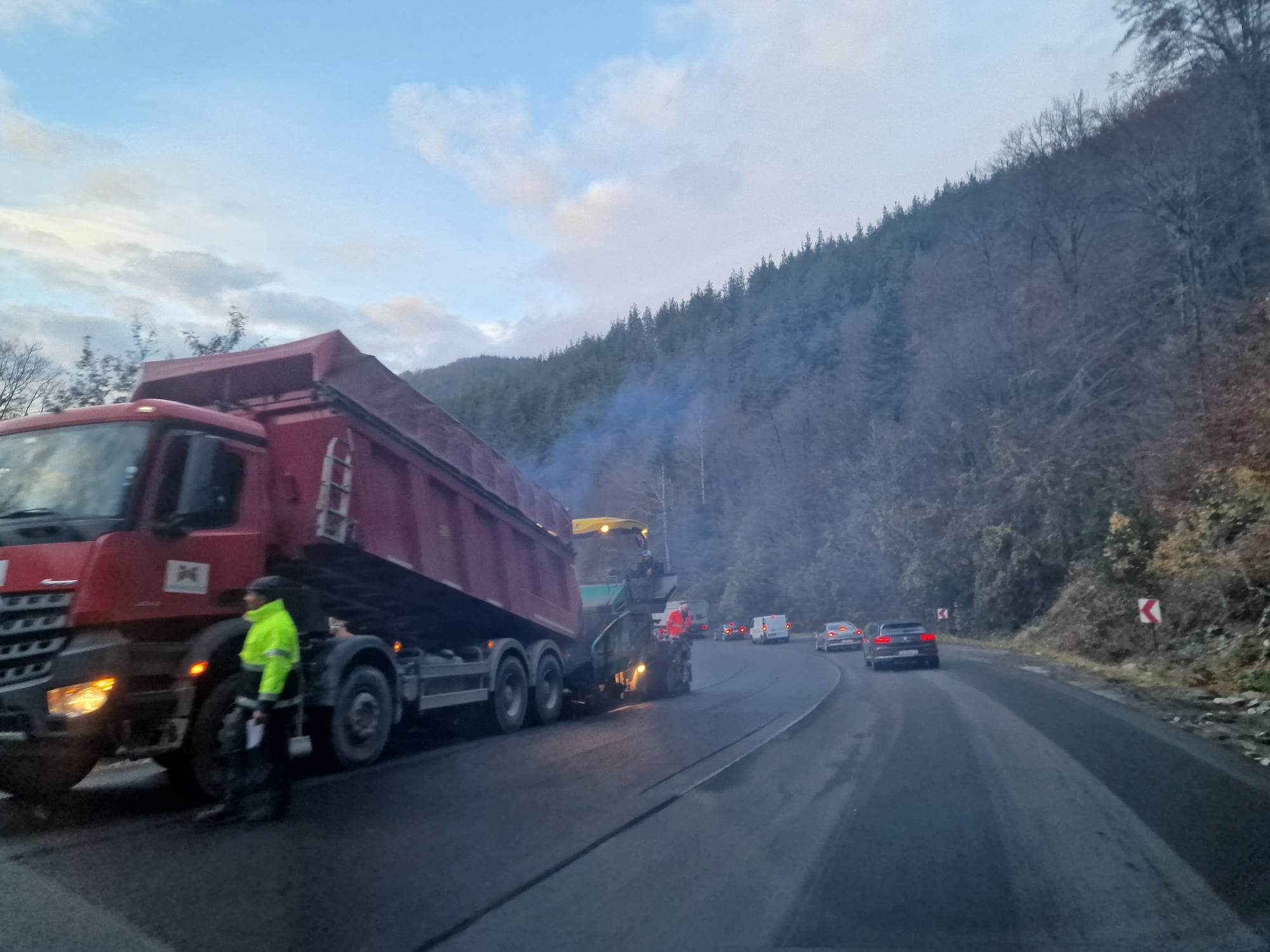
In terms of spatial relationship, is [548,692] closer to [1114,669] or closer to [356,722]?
[356,722]

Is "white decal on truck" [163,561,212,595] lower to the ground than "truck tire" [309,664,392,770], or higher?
higher

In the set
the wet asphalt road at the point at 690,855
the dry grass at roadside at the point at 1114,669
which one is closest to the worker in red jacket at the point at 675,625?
the dry grass at roadside at the point at 1114,669

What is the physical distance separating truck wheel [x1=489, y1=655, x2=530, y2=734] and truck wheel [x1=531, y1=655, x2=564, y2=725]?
0.31m

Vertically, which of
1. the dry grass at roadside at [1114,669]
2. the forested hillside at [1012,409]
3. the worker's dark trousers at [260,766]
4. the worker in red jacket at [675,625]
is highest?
the forested hillside at [1012,409]

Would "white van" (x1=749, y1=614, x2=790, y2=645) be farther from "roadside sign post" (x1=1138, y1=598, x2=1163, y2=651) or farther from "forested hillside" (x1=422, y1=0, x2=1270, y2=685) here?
"roadside sign post" (x1=1138, y1=598, x2=1163, y2=651)

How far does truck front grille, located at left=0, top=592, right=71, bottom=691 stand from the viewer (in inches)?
268

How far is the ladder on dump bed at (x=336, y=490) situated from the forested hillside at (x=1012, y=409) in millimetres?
15791

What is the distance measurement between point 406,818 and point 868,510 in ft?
153

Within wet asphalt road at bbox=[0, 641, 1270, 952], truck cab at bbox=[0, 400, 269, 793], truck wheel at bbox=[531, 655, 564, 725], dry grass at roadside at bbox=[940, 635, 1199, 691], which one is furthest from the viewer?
dry grass at roadside at bbox=[940, 635, 1199, 691]

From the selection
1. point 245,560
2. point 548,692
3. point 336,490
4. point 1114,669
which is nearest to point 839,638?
point 1114,669

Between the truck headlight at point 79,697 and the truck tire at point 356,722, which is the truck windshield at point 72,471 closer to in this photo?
the truck headlight at point 79,697

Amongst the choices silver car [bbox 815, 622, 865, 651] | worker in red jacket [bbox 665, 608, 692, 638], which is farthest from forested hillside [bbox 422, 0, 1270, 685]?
worker in red jacket [bbox 665, 608, 692, 638]

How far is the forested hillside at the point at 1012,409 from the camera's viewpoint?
79.5ft

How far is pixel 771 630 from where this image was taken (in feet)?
167
